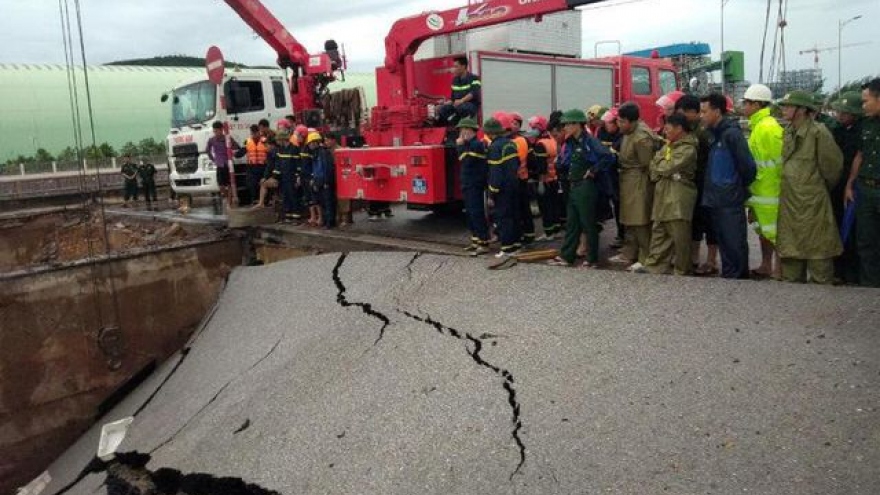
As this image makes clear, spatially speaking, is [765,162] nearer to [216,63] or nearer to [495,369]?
[495,369]


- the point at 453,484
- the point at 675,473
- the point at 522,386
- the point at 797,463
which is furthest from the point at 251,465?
the point at 797,463

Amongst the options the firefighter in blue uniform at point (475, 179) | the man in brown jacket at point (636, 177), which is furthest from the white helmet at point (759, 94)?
the firefighter in blue uniform at point (475, 179)

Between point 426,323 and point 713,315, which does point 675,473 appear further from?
point 426,323

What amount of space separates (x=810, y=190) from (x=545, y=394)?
2667 mm

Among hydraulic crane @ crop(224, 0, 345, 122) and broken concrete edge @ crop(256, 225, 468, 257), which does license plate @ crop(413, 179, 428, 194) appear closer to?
broken concrete edge @ crop(256, 225, 468, 257)

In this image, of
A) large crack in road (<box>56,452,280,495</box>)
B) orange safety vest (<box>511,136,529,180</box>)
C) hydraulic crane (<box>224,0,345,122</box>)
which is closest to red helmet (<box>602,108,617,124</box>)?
orange safety vest (<box>511,136,529,180</box>)

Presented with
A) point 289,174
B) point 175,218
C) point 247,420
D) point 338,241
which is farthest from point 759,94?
point 175,218

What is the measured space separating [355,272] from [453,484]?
4.11 meters

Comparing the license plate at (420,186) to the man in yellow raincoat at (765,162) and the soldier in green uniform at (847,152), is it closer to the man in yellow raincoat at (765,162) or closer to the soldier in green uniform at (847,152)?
the man in yellow raincoat at (765,162)

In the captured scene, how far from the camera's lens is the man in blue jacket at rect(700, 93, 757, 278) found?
17.6 ft

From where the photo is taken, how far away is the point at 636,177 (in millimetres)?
6215

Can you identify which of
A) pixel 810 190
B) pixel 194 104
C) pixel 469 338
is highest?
pixel 194 104

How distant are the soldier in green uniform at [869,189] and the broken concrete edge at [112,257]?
810 cm

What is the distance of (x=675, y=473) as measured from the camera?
347cm
